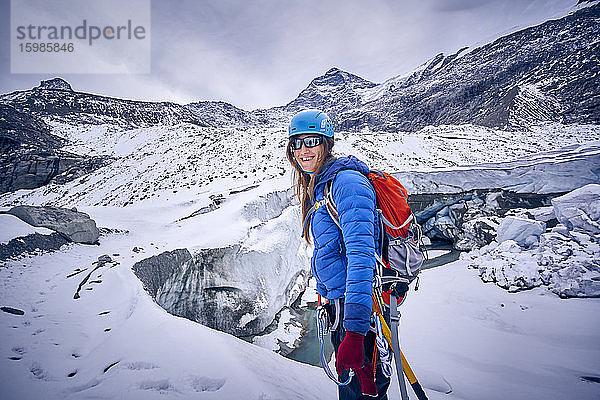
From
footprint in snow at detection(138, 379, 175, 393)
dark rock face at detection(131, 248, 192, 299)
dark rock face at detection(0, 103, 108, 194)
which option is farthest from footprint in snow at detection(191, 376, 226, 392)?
dark rock face at detection(0, 103, 108, 194)

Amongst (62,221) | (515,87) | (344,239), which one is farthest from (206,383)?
(515,87)

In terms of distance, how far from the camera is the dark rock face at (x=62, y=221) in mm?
5459

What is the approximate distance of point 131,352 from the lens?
2.62 m

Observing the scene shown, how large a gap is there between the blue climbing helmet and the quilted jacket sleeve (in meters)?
0.54

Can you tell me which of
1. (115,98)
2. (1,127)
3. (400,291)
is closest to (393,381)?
(400,291)

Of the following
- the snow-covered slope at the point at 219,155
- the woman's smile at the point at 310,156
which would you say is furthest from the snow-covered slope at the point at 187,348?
the snow-covered slope at the point at 219,155

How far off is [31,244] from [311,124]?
5.97 metres

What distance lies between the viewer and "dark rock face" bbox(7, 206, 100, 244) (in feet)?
17.9

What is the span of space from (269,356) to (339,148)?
19929 millimetres

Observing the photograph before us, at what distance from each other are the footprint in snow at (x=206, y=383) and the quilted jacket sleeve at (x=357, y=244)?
1.56 metres

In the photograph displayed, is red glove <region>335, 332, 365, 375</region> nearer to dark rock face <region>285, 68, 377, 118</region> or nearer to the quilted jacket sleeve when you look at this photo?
the quilted jacket sleeve

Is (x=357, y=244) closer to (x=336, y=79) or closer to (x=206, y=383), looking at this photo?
(x=206, y=383)

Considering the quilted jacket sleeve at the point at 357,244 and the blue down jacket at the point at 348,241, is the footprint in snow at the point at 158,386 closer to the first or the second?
the blue down jacket at the point at 348,241

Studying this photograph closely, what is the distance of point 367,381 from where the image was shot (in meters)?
1.58
